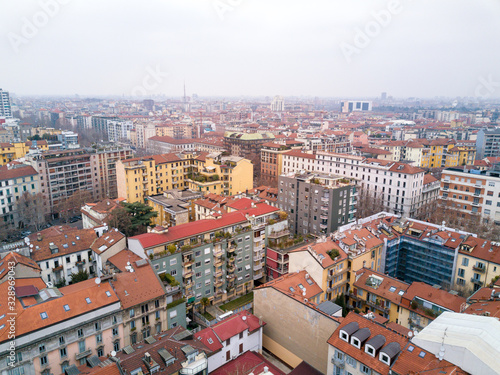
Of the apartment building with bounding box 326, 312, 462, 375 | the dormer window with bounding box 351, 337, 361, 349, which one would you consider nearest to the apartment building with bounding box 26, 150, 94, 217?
the apartment building with bounding box 326, 312, 462, 375

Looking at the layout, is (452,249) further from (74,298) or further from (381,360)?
(74,298)

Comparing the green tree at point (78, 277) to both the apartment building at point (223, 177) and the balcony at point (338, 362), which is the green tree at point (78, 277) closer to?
the apartment building at point (223, 177)

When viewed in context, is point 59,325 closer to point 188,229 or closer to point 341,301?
point 188,229

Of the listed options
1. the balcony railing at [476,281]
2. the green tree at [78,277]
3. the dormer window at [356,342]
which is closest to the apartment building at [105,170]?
the green tree at [78,277]

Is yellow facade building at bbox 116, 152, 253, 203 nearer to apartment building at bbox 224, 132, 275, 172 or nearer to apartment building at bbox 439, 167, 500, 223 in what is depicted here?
apartment building at bbox 224, 132, 275, 172

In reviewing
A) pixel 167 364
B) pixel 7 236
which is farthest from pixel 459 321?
pixel 7 236

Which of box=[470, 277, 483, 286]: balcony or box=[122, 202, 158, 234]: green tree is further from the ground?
box=[122, 202, 158, 234]: green tree

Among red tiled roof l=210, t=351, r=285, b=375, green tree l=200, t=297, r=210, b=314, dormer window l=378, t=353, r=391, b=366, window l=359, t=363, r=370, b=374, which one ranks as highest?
dormer window l=378, t=353, r=391, b=366
